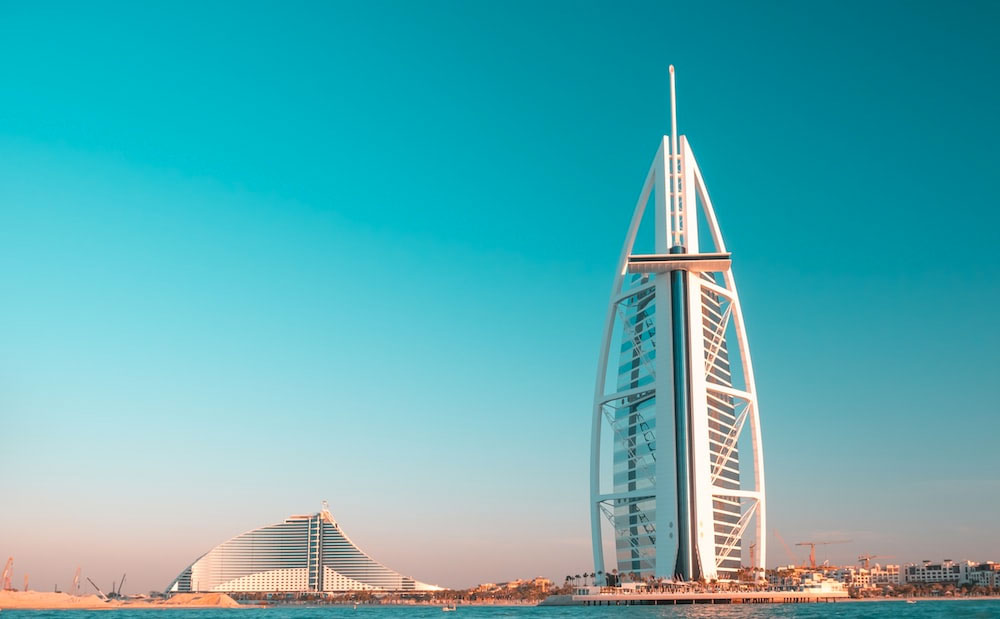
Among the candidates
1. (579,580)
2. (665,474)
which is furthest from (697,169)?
(579,580)

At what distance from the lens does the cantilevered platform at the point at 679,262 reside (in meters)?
113

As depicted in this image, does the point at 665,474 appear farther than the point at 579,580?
No

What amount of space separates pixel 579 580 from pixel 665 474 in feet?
140

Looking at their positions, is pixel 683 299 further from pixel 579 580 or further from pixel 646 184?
pixel 579 580

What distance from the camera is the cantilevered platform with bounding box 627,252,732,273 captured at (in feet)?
370

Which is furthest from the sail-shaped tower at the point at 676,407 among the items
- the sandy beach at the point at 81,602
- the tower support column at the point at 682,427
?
the sandy beach at the point at 81,602

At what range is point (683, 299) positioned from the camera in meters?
113

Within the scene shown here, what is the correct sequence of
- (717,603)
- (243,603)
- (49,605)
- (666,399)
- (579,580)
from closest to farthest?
(717,603)
(666,399)
(579,580)
(49,605)
(243,603)

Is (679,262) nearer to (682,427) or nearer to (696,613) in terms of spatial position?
(682,427)

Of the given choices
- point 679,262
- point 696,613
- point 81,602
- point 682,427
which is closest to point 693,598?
point 682,427

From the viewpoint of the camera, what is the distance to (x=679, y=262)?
11362cm

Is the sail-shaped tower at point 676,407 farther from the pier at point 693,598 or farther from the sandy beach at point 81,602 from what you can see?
the sandy beach at point 81,602

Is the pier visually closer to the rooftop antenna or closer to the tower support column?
the tower support column

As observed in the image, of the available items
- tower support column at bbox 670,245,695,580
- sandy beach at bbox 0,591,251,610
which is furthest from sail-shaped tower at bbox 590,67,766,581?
sandy beach at bbox 0,591,251,610
